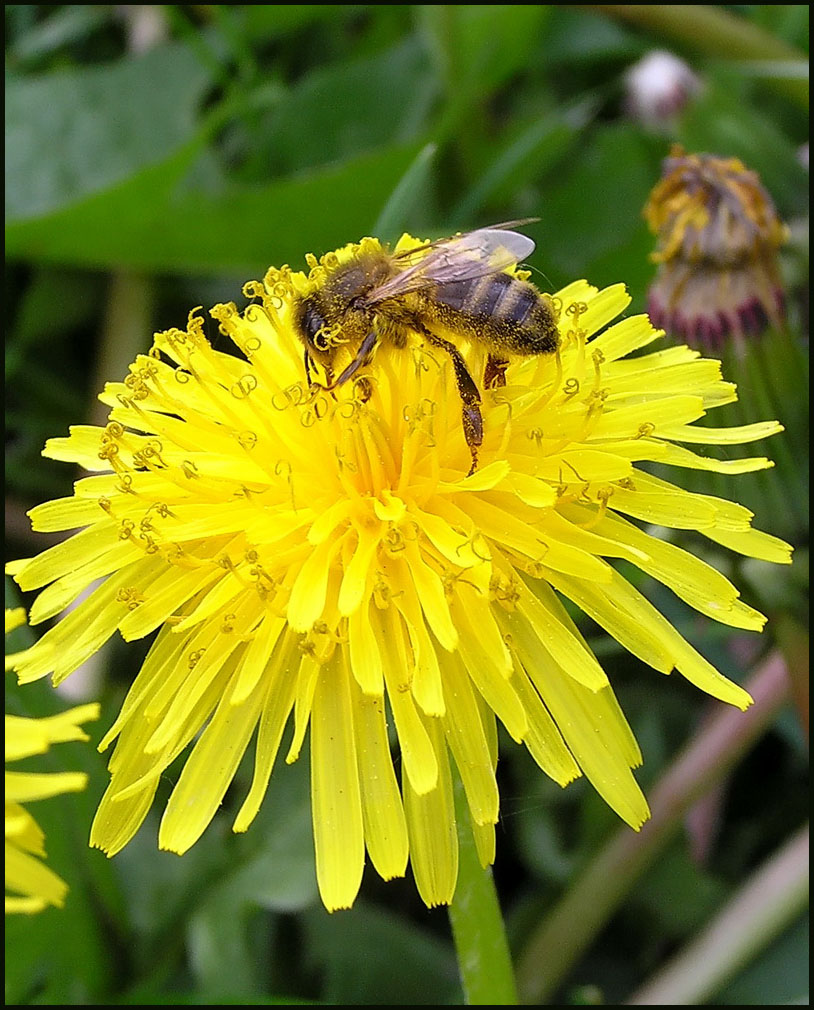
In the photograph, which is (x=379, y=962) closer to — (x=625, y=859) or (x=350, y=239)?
(x=625, y=859)

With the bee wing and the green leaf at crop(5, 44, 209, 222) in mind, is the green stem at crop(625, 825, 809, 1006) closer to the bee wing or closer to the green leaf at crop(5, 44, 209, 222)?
the bee wing

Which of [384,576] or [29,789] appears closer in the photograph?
[29,789]

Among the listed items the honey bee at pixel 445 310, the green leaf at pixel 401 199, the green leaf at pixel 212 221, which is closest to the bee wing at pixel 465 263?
the honey bee at pixel 445 310

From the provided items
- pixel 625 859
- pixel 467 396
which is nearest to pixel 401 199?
pixel 467 396

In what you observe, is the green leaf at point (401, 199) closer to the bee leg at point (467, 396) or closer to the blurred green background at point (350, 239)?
the blurred green background at point (350, 239)

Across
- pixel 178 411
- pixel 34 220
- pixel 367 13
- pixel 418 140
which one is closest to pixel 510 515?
pixel 178 411
